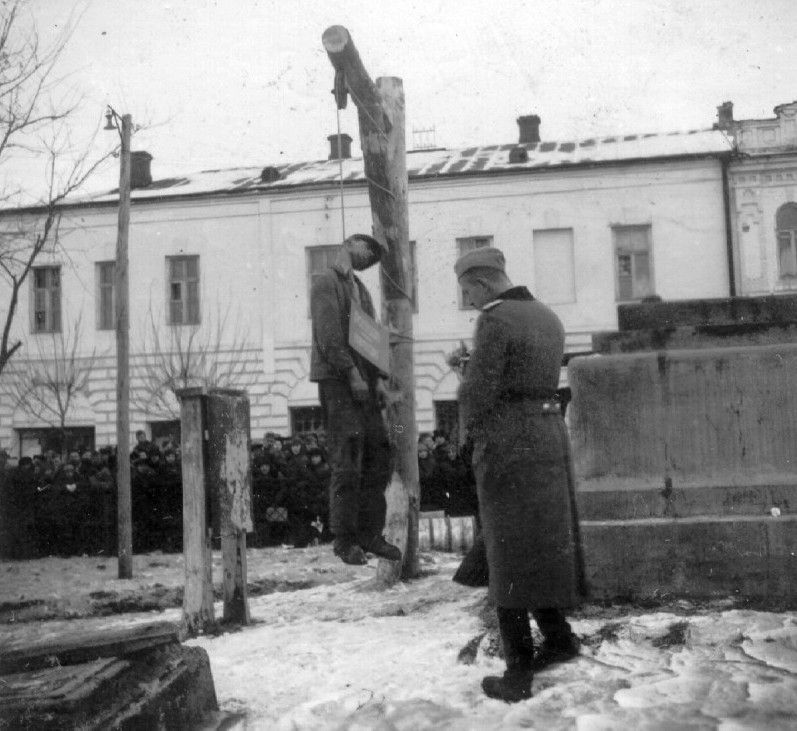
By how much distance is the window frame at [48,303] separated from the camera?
23734 mm

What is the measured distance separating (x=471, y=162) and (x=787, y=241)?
23.6 ft

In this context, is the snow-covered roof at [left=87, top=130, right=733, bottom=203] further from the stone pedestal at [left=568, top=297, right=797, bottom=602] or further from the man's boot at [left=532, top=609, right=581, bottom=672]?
the man's boot at [left=532, top=609, right=581, bottom=672]

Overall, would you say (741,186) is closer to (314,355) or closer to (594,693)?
(314,355)

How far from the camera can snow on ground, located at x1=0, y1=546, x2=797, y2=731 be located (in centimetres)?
330

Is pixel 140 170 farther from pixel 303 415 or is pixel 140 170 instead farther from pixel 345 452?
pixel 345 452

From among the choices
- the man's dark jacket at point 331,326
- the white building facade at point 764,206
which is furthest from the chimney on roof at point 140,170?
the man's dark jacket at point 331,326

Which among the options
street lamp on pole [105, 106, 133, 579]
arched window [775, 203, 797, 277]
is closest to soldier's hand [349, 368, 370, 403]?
street lamp on pole [105, 106, 133, 579]

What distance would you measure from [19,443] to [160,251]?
5.49 m

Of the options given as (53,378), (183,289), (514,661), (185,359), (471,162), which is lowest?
(514,661)

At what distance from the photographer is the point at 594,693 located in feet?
11.5

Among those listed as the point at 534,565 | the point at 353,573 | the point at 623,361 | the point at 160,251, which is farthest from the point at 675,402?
the point at 160,251

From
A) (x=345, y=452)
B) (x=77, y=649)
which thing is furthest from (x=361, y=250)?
(x=77, y=649)

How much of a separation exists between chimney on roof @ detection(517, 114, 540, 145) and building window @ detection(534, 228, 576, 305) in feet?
16.5

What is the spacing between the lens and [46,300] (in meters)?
24.0
